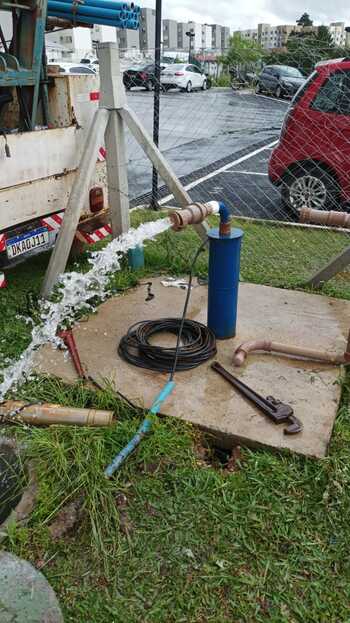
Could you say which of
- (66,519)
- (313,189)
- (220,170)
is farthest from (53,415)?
(220,170)

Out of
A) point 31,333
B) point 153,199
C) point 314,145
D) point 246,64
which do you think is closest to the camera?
point 31,333

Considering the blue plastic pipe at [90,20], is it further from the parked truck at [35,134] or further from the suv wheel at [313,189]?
the suv wheel at [313,189]

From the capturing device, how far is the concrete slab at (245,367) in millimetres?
2738

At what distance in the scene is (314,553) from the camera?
7.00 feet

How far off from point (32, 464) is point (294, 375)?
1.65 meters

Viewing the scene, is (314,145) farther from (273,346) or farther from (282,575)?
(282,575)

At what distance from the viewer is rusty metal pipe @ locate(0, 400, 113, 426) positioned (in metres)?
2.74

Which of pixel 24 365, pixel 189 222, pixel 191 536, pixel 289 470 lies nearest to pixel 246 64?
pixel 189 222

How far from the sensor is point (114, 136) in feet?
14.0

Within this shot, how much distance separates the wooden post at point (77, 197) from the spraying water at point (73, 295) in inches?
7.4

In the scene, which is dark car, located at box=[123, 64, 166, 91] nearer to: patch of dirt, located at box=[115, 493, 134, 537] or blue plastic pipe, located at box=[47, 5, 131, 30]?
blue plastic pipe, located at box=[47, 5, 131, 30]

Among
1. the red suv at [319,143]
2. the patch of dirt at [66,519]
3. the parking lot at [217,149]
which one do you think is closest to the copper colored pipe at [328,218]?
the patch of dirt at [66,519]

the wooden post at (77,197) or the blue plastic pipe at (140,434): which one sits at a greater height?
the wooden post at (77,197)

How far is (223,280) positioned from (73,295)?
140cm
